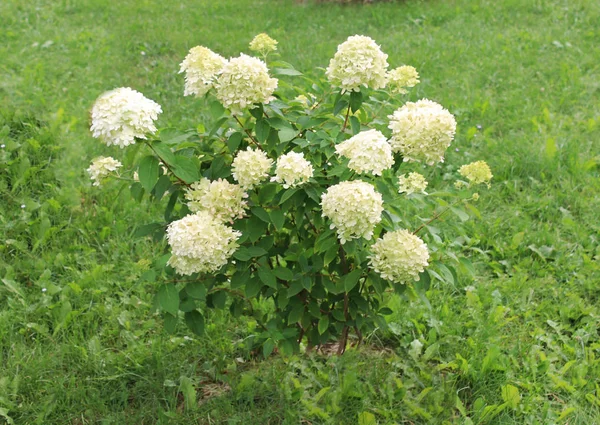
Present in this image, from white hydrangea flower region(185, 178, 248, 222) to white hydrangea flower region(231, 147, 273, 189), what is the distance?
68 mm

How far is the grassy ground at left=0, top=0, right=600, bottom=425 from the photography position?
2.80 meters

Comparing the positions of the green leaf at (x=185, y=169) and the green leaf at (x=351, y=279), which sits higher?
the green leaf at (x=185, y=169)

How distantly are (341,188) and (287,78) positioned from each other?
4.38 metres

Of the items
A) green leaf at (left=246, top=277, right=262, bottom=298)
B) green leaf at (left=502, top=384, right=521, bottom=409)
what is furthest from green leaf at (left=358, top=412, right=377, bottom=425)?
green leaf at (left=246, top=277, right=262, bottom=298)

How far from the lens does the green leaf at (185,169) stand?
220cm

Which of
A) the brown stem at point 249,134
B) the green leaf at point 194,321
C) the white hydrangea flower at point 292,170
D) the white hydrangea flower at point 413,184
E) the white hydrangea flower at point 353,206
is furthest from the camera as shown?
the green leaf at point 194,321

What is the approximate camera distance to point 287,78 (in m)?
6.19

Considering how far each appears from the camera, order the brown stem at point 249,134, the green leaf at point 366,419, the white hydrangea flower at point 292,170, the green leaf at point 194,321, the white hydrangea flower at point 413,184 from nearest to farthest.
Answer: the white hydrangea flower at point 292,170, the white hydrangea flower at point 413,184, the brown stem at point 249,134, the green leaf at point 194,321, the green leaf at point 366,419

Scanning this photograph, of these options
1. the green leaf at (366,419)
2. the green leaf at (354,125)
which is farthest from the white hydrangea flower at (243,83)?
the green leaf at (366,419)

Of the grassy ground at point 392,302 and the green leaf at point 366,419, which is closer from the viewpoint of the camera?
the green leaf at point 366,419

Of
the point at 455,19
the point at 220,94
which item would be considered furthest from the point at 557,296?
the point at 455,19

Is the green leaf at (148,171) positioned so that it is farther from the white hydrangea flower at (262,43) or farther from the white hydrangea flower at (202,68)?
the white hydrangea flower at (262,43)

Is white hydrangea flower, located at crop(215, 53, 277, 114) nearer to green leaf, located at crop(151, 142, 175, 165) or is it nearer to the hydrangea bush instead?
the hydrangea bush

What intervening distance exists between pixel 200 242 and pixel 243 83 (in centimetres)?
57
